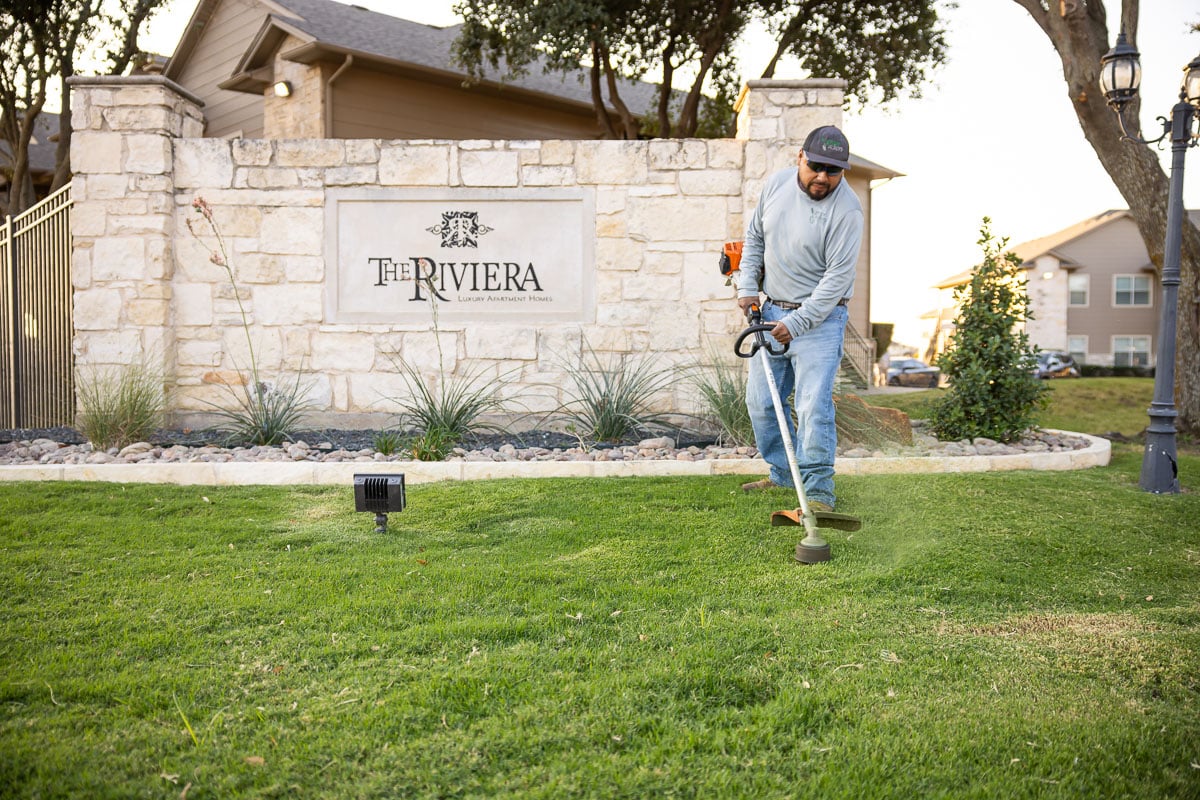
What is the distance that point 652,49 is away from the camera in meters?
14.4

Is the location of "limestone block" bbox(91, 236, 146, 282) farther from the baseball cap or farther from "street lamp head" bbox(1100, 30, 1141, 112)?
"street lamp head" bbox(1100, 30, 1141, 112)

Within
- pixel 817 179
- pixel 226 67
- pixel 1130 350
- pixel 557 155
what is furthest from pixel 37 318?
pixel 1130 350

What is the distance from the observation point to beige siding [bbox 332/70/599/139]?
14.4 metres

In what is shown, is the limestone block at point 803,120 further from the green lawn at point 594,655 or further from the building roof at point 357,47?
the building roof at point 357,47

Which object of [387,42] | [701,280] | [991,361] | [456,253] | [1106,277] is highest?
[387,42]

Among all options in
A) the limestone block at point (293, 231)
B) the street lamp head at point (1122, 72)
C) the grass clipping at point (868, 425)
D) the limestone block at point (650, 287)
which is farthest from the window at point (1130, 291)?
the limestone block at point (293, 231)

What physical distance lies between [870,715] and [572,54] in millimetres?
11294

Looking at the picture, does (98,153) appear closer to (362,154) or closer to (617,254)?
(362,154)

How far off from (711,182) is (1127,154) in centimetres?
472

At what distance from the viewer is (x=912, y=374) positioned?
30.7 m

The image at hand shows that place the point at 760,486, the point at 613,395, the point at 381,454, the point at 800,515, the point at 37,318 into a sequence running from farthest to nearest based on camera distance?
the point at 37,318, the point at 613,395, the point at 381,454, the point at 760,486, the point at 800,515

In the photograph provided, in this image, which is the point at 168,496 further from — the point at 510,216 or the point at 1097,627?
the point at 1097,627

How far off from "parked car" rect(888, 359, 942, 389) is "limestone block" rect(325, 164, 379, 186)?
78.6 feet

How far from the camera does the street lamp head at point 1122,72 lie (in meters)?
6.78
